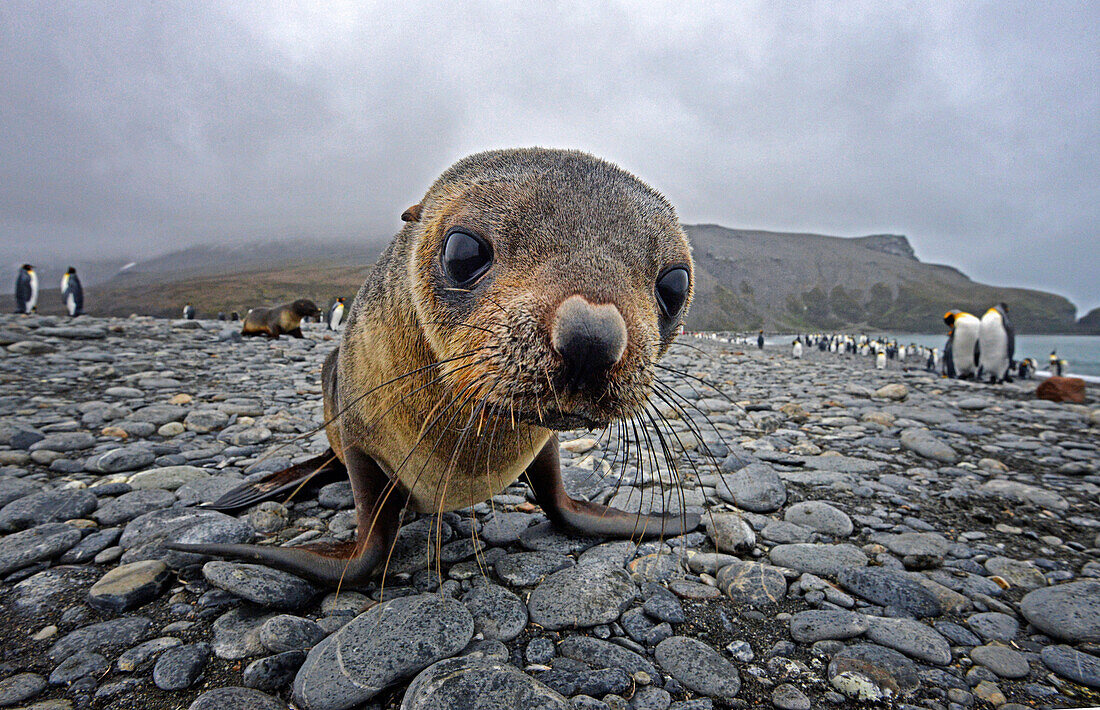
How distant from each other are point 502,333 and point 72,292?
31.4 m

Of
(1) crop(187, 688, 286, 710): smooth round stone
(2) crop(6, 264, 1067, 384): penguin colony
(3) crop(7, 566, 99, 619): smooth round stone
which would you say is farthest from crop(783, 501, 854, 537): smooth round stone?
(2) crop(6, 264, 1067, 384): penguin colony

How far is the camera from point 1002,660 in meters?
1.62

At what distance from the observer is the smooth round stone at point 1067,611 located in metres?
1.75

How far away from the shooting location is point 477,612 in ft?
5.95

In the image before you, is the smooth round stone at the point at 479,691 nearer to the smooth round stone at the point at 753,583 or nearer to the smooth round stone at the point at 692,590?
the smooth round stone at the point at 692,590

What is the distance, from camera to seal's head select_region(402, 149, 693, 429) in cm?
133

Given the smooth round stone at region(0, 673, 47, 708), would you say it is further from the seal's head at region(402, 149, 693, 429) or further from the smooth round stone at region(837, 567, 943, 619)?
the smooth round stone at region(837, 567, 943, 619)

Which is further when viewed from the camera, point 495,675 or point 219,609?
point 219,609

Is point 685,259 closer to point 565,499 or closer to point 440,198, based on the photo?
point 440,198

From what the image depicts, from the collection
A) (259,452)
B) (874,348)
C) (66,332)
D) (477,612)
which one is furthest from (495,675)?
(874,348)

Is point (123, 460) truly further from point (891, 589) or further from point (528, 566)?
point (891, 589)

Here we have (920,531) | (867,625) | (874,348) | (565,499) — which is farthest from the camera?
(874,348)

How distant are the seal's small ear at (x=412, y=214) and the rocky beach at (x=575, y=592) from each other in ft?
3.40

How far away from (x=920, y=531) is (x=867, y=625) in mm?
1395
